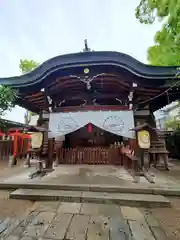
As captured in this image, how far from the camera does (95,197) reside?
3.08 meters

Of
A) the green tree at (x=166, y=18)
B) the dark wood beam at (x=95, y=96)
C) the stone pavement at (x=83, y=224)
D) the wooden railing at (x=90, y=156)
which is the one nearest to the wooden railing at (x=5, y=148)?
the wooden railing at (x=90, y=156)

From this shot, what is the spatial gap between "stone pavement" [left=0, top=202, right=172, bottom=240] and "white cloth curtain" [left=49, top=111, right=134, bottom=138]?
10.6 feet

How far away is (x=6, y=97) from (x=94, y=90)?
379 centimetres

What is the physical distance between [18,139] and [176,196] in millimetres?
6705

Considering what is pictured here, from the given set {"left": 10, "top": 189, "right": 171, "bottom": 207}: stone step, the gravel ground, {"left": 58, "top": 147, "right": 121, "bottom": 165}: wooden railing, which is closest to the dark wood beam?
{"left": 58, "top": 147, "right": 121, "bottom": 165}: wooden railing

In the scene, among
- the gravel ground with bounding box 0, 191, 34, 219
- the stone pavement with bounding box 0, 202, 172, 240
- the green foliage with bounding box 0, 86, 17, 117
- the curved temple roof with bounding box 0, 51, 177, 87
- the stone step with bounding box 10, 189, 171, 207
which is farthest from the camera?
the green foliage with bounding box 0, 86, 17, 117

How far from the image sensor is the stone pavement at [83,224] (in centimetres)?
199

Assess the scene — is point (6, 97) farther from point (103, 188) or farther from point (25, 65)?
point (25, 65)

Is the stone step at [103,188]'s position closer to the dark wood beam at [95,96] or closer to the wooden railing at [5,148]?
the dark wood beam at [95,96]

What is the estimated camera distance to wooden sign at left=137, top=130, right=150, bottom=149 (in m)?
4.59

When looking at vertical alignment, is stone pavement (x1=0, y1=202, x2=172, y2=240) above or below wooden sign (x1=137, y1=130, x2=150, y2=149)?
below

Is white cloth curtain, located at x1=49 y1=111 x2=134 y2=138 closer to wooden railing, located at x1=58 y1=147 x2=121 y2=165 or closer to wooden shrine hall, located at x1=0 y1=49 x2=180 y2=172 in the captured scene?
wooden shrine hall, located at x1=0 y1=49 x2=180 y2=172

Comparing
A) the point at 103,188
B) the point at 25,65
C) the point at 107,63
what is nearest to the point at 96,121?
the point at 107,63

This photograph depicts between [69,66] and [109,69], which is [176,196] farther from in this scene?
[69,66]
